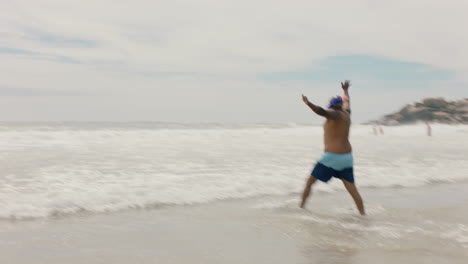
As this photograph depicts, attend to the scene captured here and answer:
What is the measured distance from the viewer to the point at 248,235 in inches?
195

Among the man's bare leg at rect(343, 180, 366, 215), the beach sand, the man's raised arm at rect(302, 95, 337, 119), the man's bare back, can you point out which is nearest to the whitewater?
the beach sand

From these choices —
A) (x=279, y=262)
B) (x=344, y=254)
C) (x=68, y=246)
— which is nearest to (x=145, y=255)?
(x=68, y=246)

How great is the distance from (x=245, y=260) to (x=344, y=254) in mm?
1072

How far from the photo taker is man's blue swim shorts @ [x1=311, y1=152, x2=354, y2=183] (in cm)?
613

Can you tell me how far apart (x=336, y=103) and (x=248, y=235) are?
2.47 meters

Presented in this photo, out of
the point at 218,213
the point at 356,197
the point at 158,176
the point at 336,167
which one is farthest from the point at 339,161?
the point at 158,176

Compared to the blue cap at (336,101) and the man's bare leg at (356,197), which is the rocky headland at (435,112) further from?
the blue cap at (336,101)

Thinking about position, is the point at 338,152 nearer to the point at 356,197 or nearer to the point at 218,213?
the point at 356,197

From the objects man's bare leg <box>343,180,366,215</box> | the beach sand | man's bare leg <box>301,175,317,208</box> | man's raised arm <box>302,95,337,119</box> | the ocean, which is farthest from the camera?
man's bare leg <box>301,175,317,208</box>

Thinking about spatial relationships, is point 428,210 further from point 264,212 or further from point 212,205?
point 212,205

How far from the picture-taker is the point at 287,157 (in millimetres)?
13344

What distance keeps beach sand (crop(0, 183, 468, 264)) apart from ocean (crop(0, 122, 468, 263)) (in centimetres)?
1

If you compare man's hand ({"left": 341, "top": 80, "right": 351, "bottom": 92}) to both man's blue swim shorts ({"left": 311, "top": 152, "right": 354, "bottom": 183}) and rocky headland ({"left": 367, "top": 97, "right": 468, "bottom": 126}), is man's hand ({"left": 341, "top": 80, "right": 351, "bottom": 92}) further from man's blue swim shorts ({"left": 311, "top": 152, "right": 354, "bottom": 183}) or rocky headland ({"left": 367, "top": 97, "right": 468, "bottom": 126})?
rocky headland ({"left": 367, "top": 97, "right": 468, "bottom": 126})

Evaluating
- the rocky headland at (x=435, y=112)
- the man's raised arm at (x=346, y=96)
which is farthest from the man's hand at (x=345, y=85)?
the rocky headland at (x=435, y=112)
